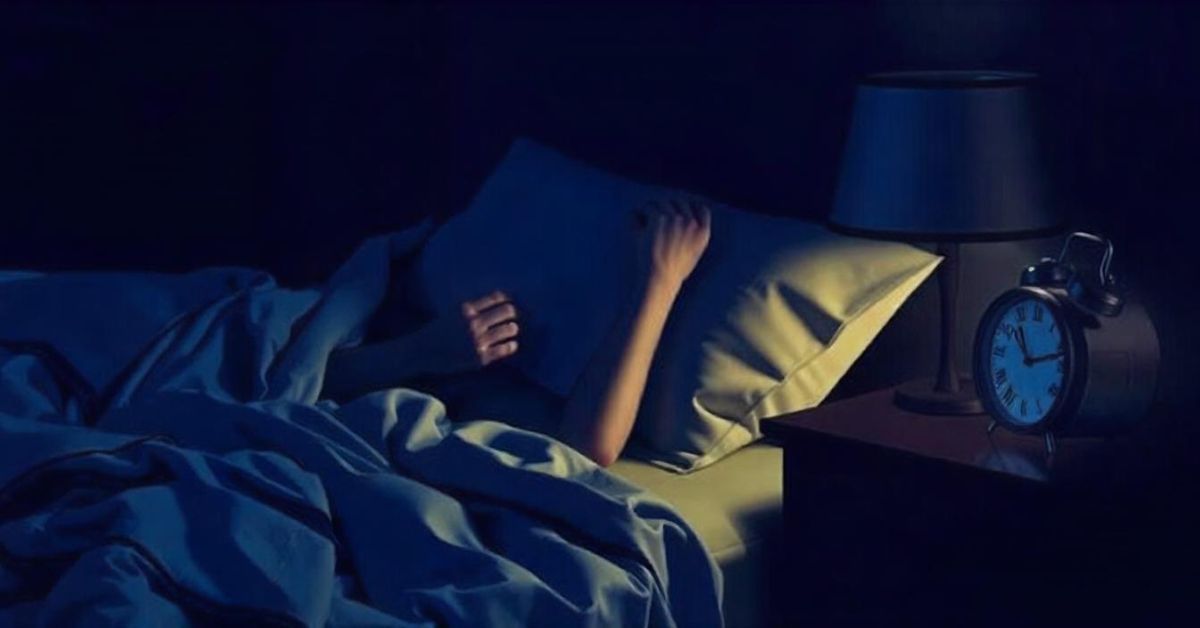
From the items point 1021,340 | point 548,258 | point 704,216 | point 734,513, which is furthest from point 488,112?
point 1021,340

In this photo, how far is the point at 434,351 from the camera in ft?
7.95

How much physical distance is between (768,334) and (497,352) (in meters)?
0.37

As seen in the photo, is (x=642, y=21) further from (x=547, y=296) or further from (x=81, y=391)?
(x=81, y=391)

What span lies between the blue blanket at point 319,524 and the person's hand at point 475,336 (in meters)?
0.22

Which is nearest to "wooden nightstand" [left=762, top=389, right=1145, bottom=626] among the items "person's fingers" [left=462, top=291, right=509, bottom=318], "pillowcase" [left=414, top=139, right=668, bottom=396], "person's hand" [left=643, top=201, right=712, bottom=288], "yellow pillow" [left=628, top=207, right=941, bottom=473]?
"yellow pillow" [left=628, top=207, right=941, bottom=473]

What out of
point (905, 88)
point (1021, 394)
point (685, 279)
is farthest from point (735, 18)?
point (1021, 394)

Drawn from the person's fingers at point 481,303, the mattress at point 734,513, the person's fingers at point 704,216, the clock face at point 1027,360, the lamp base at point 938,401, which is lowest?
the mattress at point 734,513

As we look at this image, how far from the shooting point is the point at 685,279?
235 cm

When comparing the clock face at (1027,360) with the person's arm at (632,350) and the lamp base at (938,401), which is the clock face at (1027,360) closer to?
the lamp base at (938,401)

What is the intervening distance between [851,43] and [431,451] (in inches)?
34.1

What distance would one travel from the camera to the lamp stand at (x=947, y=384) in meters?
2.08

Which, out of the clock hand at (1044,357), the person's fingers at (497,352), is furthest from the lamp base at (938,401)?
the person's fingers at (497,352)

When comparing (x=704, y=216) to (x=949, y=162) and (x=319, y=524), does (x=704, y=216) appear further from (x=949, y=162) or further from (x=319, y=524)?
(x=319, y=524)

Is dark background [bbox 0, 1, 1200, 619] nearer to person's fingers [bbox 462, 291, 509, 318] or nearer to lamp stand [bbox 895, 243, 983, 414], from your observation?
lamp stand [bbox 895, 243, 983, 414]
